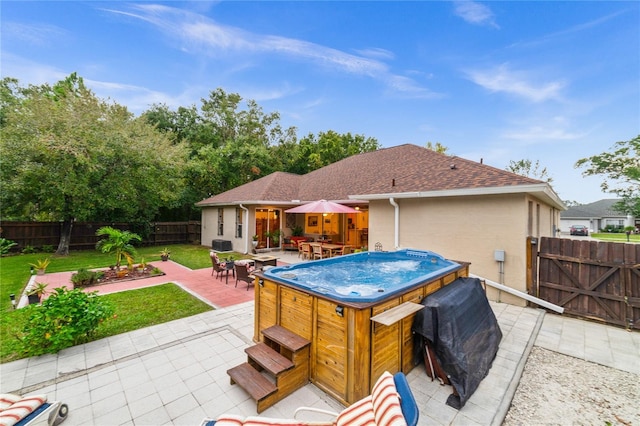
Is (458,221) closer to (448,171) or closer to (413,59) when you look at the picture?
(448,171)

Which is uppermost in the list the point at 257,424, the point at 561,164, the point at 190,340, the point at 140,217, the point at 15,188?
the point at 561,164

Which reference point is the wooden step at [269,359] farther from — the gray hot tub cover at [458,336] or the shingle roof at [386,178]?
the shingle roof at [386,178]

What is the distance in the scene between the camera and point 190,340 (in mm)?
4594

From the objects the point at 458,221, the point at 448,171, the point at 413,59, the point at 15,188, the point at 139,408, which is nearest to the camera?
the point at 139,408

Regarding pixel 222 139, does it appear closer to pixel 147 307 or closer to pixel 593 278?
pixel 147 307

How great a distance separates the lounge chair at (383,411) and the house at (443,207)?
239 inches

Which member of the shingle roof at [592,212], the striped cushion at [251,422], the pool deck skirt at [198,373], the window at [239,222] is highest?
the shingle roof at [592,212]

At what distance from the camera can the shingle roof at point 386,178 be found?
7363 mm

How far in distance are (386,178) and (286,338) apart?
28.9 ft

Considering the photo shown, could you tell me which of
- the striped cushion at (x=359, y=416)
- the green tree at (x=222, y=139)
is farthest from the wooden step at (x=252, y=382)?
the green tree at (x=222, y=139)

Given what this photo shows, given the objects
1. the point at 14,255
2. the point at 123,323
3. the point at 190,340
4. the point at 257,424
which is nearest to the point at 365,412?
the point at 257,424

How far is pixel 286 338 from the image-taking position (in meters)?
3.51

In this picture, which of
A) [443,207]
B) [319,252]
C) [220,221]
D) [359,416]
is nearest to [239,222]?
[220,221]

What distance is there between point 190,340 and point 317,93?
15271 mm
